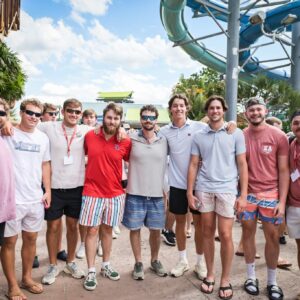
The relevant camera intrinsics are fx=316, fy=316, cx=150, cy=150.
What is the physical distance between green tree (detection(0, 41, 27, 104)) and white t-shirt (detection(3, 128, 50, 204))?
8.19 metres

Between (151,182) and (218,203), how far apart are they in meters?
0.82

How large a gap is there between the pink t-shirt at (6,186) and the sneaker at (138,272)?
5.38 ft

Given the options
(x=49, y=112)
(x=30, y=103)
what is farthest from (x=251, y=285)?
(x=49, y=112)

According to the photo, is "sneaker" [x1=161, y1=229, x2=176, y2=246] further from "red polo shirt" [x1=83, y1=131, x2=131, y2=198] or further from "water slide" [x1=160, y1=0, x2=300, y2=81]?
"water slide" [x1=160, y1=0, x2=300, y2=81]

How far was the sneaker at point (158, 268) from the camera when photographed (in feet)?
12.8

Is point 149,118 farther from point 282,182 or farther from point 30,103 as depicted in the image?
point 282,182

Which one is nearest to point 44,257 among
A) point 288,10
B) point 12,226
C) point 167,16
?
point 12,226

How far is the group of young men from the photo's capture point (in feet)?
10.8

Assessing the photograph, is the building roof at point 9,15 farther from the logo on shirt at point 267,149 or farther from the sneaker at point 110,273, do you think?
the logo on shirt at point 267,149

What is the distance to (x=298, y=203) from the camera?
10.9ft

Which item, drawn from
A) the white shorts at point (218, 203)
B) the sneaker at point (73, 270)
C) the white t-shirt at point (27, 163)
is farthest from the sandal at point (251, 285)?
the white t-shirt at point (27, 163)

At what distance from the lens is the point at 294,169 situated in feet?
10.9

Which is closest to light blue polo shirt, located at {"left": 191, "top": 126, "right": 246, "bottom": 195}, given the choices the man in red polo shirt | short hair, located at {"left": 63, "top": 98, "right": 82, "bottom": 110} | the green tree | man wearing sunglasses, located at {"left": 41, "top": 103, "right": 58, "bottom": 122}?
the man in red polo shirt

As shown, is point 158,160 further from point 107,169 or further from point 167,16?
point 167,16
